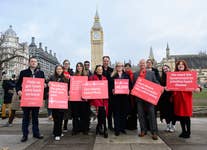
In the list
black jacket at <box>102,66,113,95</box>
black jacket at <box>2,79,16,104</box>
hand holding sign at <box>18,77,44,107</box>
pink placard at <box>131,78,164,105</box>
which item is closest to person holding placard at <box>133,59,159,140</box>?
pink placard at <box>131,78,164,105</box>

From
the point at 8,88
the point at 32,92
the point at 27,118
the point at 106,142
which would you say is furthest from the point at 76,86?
the point at 8,88

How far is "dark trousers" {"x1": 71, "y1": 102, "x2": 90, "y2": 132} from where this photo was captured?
6.87 m

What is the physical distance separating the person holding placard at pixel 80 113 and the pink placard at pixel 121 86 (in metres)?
0.93

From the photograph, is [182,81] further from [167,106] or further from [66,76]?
[66,76]

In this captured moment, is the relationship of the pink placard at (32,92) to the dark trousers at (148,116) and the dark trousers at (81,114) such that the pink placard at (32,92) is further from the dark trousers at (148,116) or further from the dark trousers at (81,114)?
the dark trousers at (148,116)

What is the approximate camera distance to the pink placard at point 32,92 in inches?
240

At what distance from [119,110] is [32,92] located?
2257 mm

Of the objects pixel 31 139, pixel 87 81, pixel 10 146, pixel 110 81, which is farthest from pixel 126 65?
pixel 10 146

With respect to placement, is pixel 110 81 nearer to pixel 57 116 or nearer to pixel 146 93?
pixel 146 93

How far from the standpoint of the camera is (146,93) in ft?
20.8

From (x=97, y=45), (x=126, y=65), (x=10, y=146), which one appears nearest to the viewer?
(x=10, y=146)

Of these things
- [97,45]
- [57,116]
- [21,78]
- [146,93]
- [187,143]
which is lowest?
[187,143]

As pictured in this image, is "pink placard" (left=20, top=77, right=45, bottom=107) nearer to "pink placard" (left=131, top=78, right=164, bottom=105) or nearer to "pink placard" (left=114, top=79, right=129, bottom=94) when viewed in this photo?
"pink placard" (left=114, top=79, right=129, bottom=94)

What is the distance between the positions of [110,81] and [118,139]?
1513 millimetres
